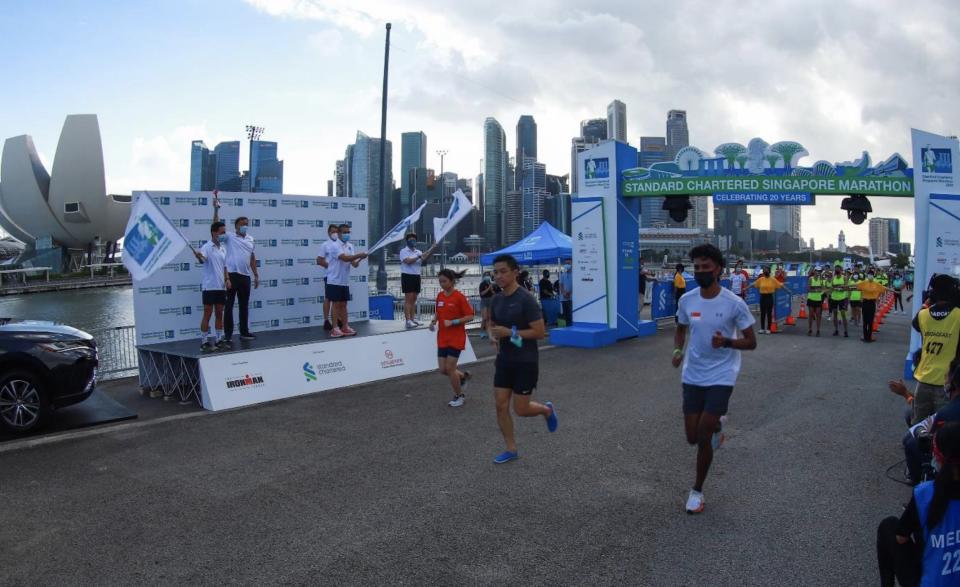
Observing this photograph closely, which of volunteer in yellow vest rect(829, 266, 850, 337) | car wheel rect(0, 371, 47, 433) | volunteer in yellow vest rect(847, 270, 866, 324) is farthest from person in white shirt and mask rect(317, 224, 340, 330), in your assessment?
volunteer in yellow vest rect(847, 270, 866, 324)

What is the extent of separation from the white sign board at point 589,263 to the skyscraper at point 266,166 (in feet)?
76.0

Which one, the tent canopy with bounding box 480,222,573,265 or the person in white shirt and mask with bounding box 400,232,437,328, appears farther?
the tent canopy with bounding box 480,222,573,265

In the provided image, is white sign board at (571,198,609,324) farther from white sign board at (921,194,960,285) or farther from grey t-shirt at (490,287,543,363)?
grey t-shirt at (490,287,543,363)

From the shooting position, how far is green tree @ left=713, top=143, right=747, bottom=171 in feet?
47.5

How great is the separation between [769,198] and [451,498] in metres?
12.1

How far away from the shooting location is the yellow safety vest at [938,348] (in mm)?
5250

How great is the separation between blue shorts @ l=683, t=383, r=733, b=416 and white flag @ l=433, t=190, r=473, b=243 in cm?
715

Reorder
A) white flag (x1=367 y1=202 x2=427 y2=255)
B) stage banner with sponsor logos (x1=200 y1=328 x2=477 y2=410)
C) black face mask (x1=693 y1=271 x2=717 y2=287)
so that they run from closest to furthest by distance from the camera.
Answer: black face mask (x1=693 y1=271 x2=717 y2=287) → stage banner with sponsor logos (x1=200 y1=328 x2=477 y2=410) → white flag (x1=367 y1=202 x2=427 y2=255)

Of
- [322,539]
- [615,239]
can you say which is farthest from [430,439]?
[615,239]

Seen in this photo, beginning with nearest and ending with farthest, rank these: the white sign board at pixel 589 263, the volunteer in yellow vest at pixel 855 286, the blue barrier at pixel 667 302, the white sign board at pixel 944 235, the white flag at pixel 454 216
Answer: the white sign board at pixel 944 235, the white flag at pixel 454 216, the white sign board at pixel 589 263, the volunteer in yellow vest at pixel 855 286, the blue barrier at pixel 667 302

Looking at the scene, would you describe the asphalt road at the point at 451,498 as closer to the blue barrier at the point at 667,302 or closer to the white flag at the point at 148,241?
the white flag at the point at 148,241

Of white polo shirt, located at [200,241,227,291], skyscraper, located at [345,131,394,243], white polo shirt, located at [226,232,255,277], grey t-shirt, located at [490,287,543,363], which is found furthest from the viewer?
skyscraper, located at [345,131,394,243]

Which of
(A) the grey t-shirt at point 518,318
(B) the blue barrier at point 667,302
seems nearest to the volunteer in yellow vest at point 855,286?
(B) the blue barrier at point 667,302

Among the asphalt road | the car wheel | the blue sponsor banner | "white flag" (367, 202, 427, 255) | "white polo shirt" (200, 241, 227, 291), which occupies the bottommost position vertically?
the asphalt road
